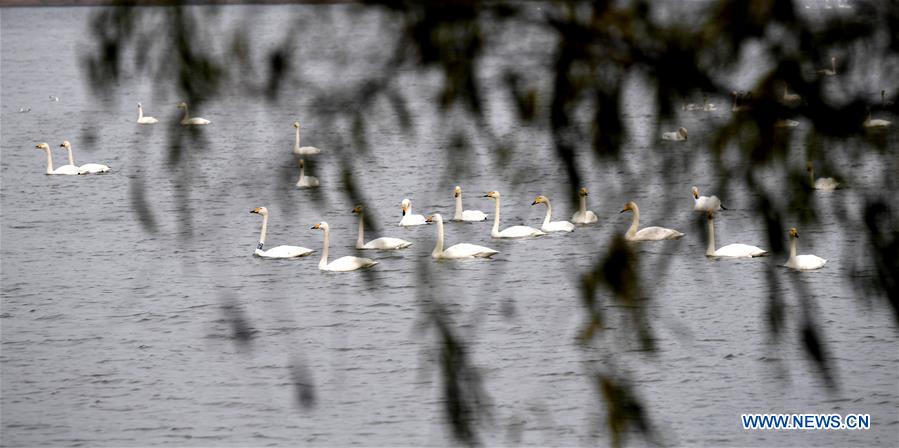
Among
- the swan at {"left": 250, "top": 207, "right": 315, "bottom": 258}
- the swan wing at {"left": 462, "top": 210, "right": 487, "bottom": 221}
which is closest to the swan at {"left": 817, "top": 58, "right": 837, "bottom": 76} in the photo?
the swan at {"left": 250, "top": 207, "right": 315, "bottom": 258}

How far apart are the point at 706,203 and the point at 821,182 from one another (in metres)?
0.26

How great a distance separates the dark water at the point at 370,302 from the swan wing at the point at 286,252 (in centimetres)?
36

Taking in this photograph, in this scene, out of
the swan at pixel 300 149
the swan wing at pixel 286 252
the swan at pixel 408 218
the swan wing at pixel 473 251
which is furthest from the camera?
the swan at pixel 408 218

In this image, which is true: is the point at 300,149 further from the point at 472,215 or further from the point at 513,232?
the point at 472,215

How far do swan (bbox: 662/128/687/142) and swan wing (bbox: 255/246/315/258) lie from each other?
1871 centimetres

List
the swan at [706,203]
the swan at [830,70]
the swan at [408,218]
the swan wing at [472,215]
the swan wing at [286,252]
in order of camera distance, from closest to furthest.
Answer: the swan at [830,70] → the swan at [706,203] → the swan wing at [286,252] → the swan at [408,218] → the swan wing at [472,215]

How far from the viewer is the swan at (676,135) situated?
2.88 meters

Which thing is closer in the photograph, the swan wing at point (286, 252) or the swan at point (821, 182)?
the swan at point (821, 182)

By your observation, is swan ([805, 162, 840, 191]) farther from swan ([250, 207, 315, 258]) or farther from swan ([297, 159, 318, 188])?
swan ([250, 207, 315, 258])

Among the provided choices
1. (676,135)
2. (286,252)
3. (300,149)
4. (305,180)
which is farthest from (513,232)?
(300,149)

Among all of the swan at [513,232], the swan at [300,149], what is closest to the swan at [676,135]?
the swan at [300,149]

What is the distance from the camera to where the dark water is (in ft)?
8.85

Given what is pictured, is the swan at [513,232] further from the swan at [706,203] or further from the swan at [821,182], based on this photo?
the swan at [821,182]

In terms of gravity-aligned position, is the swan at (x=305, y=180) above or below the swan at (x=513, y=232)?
above
